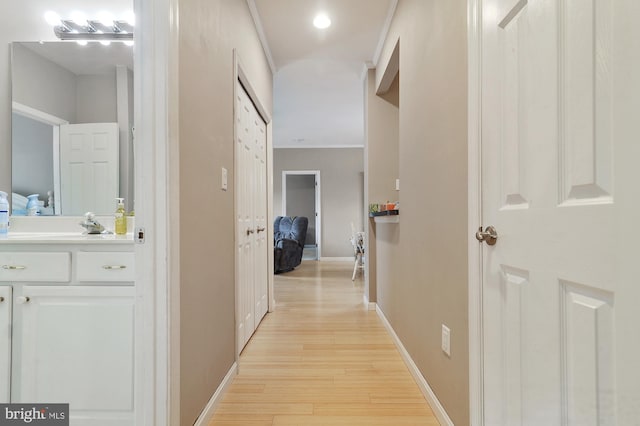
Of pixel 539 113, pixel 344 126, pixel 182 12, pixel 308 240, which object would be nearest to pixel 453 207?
pixel 539 113

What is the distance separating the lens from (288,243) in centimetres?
557

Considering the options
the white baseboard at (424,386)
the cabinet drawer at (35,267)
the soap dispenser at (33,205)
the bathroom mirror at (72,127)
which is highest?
the bathroom mirror at (72,127)

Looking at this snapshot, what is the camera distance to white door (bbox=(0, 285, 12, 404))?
122 centimetres

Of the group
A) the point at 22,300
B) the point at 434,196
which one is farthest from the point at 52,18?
the point at 434,196

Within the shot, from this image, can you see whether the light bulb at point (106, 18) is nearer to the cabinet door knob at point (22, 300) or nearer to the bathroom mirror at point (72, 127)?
the bathroom mirror at point (72, 127)

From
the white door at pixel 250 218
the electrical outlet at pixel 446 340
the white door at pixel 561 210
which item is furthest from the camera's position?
the white door at pixel 250 218

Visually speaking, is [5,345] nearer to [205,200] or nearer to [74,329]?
[74,329]

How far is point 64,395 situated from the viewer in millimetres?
1214

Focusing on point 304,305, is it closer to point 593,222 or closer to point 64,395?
point 64,395

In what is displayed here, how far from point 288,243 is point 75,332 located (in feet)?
14.3

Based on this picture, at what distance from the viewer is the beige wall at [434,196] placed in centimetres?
128

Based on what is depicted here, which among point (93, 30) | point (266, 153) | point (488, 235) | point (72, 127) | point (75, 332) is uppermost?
point (93, 30)

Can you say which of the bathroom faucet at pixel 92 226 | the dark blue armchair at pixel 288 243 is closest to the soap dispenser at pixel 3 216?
the bathroom faucet at pixel 92 226

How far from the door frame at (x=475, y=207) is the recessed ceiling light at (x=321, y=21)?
170 centimetres
